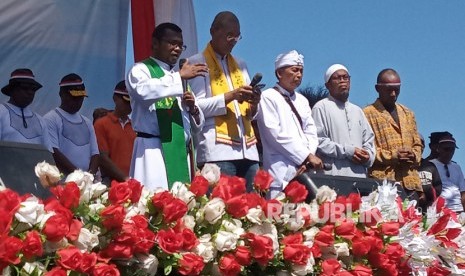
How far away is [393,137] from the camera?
23.9ft

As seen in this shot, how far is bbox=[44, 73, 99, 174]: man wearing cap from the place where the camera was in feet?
21.9

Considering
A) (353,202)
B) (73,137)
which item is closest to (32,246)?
(353,202)

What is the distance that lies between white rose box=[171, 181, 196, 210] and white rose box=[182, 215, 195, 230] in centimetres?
5

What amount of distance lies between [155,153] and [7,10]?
244 centimetres

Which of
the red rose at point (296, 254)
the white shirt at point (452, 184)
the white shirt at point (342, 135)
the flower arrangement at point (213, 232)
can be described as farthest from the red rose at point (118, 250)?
the white shirt at point (452, 184)

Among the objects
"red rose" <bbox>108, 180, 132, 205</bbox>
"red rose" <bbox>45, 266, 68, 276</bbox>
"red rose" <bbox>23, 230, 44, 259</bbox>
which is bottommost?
"red rose" <bbox>45, 266, 68, 276</bbox>

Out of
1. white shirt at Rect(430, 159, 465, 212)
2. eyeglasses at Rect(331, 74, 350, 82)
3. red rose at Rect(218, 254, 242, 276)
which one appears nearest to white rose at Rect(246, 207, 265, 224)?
red rose at Rect(218, 254, 242, 276)

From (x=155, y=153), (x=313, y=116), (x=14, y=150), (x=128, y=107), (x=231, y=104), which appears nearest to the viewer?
(x=14, y=150)

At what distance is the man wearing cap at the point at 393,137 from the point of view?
23.6 ft

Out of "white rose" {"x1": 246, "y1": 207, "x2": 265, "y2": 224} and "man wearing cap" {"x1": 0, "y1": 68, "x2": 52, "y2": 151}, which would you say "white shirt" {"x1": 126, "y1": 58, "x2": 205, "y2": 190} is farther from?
"white rose" {"x1": 246, "y1": 207, "x2": 265, "y2": 224}

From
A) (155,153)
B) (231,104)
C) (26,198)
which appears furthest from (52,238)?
(231,104)

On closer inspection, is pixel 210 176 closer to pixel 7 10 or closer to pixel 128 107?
pixel 128 107

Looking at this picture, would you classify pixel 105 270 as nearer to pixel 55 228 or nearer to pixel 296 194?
pixel 55 228

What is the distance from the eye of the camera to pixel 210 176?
148 inches
